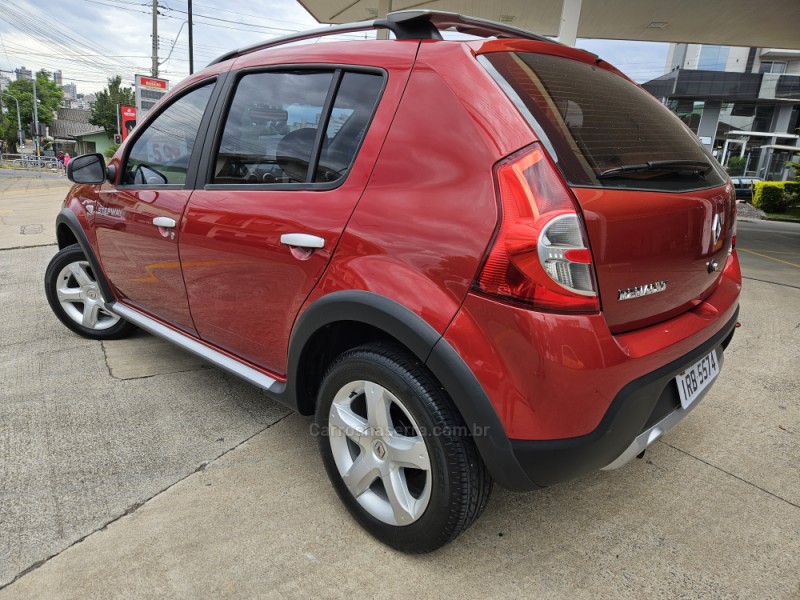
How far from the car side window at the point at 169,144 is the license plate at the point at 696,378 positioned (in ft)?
7.48

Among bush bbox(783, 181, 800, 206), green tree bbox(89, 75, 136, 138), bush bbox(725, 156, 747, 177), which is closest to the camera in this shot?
bush bbox(783, 181, 800, 206)

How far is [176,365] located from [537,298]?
106 inches

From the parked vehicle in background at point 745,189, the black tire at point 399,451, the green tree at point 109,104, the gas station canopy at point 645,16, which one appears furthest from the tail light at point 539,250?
the green tree at point 109,104

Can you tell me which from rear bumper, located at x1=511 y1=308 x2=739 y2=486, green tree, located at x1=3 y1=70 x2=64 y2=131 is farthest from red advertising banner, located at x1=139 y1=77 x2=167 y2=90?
green tree, located at x1=3 y1=70 x2=64 y2=131

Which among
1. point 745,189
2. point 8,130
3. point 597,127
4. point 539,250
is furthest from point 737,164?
point 8,130

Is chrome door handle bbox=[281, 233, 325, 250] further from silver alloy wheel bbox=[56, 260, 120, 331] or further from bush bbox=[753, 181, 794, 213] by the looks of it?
bush bbox=[753, 181, 794, 213]

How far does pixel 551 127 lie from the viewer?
61.3 inches

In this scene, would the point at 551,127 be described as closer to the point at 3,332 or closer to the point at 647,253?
the point at 647,253

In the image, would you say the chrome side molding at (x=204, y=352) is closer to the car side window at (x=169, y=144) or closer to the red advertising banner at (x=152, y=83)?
the car side window at (x=169, y=144)

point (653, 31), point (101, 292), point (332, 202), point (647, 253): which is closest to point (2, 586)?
point (332, 202)

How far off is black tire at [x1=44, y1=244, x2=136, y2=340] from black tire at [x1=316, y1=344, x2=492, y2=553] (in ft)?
7.88

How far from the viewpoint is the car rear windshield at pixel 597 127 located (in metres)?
1.55

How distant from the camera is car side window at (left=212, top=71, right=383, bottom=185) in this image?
74.7 inches

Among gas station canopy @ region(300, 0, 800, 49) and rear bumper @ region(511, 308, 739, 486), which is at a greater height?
gas station canopy @ region(300, 0, 800, 49)
